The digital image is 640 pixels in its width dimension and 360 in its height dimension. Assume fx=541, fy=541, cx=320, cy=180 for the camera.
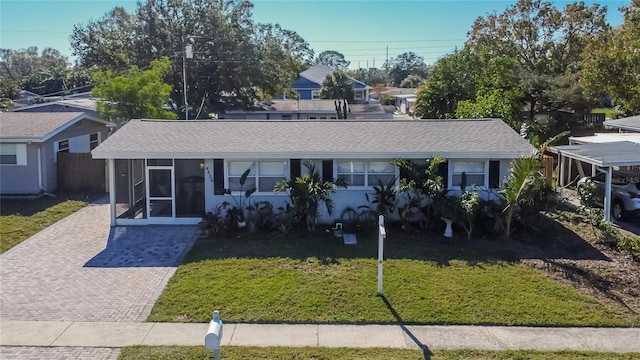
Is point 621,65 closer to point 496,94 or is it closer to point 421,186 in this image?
point 421,186

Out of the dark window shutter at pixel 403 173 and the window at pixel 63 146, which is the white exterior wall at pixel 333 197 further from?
the window at pixel 63 146

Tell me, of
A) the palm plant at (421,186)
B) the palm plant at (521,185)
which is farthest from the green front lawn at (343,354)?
the palm plant at (421,186)

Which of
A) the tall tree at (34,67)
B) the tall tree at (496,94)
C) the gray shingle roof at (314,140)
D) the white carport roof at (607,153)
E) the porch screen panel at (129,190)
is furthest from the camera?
the tall tree at (34,67)

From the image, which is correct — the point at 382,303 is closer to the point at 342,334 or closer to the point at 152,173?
the point at 342,334

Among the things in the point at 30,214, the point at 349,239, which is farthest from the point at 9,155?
the point at 349,239

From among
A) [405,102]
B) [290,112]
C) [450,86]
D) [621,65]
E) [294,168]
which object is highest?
[405,102]
